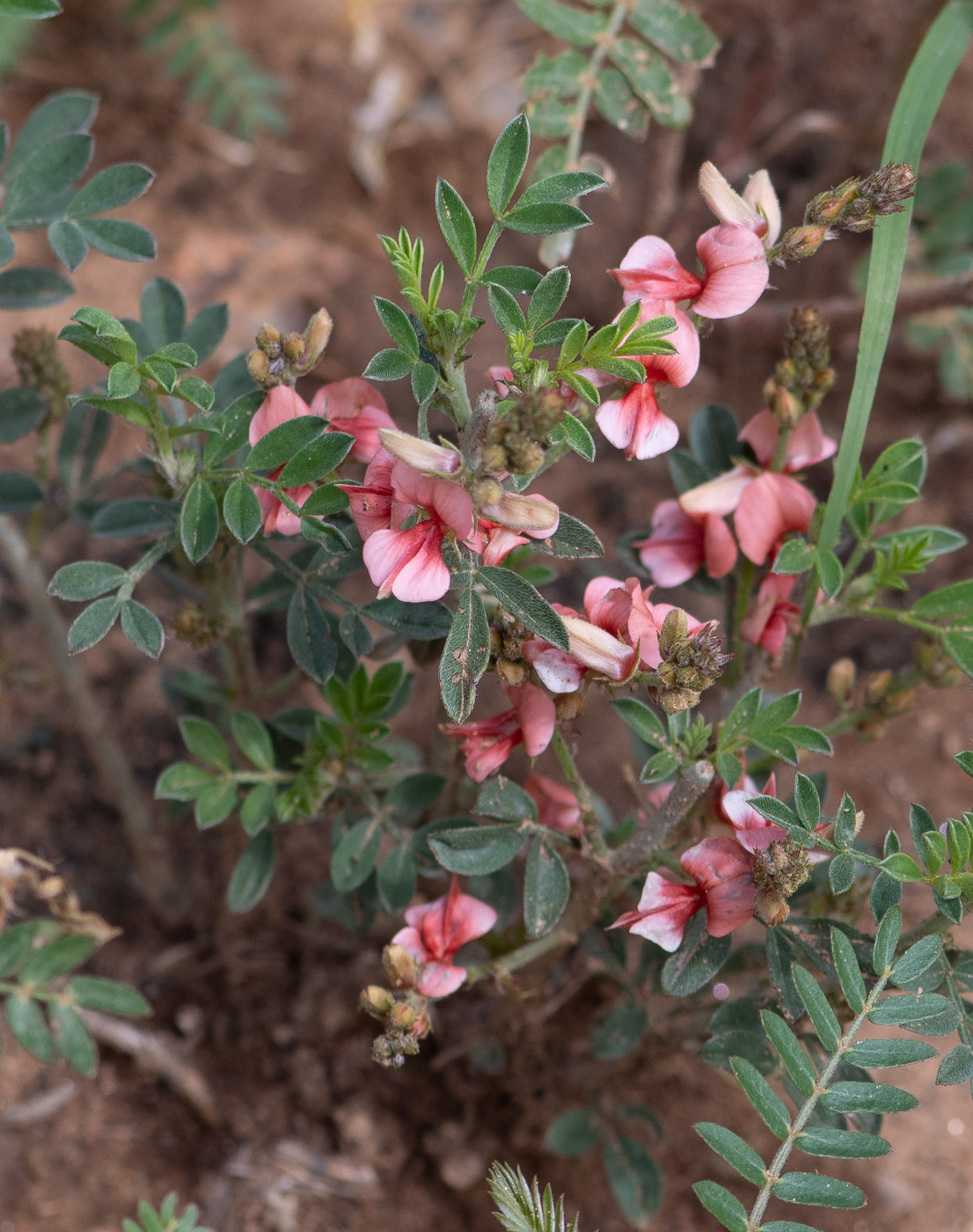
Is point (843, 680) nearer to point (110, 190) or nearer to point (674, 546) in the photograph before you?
point (674, 546)

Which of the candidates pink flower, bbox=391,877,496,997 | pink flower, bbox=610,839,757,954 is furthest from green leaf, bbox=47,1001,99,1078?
pink flower, bbox=610,839,757,954

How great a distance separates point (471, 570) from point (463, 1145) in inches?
34.6

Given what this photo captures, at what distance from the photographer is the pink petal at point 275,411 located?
93 cm

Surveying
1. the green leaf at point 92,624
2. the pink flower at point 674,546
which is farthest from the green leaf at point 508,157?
the green leaf at point 92,624

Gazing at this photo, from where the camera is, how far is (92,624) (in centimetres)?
95

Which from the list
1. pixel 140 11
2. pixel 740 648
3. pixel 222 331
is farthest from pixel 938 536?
pixel 140 11

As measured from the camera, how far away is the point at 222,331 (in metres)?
1.22

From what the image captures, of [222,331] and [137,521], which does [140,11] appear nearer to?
[222,331]

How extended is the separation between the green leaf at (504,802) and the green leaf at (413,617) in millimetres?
143

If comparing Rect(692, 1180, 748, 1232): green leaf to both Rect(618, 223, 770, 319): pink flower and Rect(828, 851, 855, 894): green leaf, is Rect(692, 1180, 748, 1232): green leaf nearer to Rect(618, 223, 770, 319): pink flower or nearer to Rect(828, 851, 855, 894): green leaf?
Rect(828, 851, 855, 894): green leaf

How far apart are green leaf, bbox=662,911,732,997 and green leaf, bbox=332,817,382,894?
1.01 ft

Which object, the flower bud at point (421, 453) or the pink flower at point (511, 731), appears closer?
the flower bud at point (421, 453)

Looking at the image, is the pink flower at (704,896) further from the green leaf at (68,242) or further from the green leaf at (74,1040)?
the green leaf at (68,242)

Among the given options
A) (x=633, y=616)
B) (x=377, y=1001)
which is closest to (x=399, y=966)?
(x=377, y=1001)
